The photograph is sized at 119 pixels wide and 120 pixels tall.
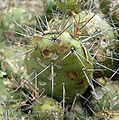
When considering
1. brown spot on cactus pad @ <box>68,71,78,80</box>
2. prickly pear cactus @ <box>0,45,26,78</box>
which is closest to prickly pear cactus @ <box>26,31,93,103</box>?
brown spot on cactus pad @ <box>68,71,78,80</box>

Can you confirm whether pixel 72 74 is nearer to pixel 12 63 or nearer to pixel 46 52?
pixel 46 52

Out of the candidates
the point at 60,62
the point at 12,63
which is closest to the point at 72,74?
the point at 60,62

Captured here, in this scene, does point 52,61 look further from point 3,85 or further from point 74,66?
point 3,85

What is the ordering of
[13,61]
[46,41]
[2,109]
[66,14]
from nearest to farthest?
[46,41]
[2,109]
[66,14]
[13,61]

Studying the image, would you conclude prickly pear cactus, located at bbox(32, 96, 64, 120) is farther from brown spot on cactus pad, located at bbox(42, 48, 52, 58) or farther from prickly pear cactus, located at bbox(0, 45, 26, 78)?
prickly pear cactus, located at bbox(0, 45, 26, 78)

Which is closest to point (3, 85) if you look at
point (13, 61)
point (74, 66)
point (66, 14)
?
point (13, 61)
